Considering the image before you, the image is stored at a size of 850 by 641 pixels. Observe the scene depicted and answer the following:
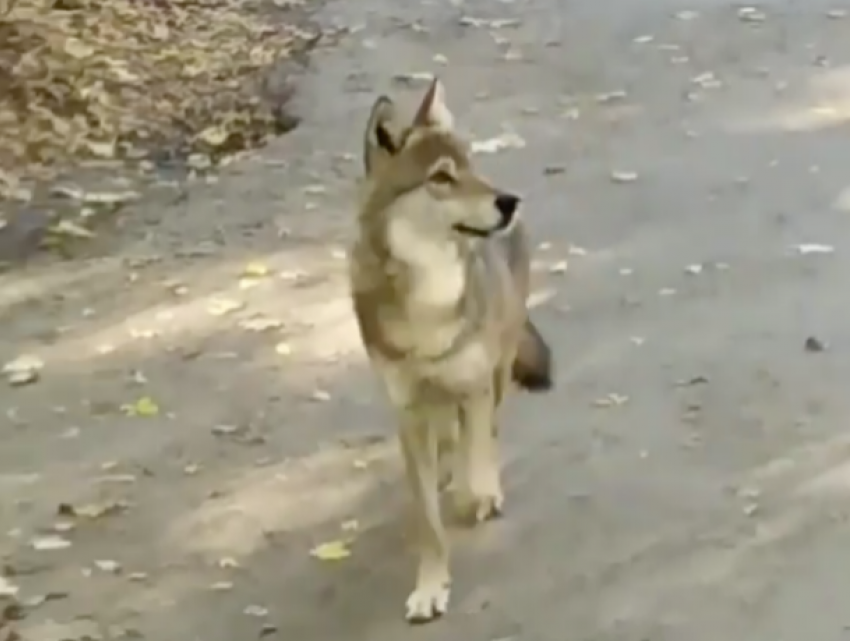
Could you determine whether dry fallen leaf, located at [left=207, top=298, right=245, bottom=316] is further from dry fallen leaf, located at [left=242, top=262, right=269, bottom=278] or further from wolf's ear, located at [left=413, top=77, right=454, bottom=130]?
wolf's ear, located at [left=413, top=77, right=454, bottom=130]

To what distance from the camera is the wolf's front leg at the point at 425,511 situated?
16.8 feet

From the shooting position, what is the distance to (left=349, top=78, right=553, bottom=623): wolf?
15.7 ft

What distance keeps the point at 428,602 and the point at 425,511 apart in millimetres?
252

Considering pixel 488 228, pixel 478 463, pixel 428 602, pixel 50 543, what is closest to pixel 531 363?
pixel 478 463

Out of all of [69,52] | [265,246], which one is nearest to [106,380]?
[265,246]

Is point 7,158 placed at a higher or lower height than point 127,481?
lower

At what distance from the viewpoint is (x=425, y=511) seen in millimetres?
5137

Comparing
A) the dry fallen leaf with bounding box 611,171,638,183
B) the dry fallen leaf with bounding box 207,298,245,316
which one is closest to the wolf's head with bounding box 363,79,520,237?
the dry fallen leaf with bounding box 207,298,245,316

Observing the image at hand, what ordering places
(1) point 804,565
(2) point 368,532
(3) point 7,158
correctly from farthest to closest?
(3) point 7,158 → (2) point 368,532 → (1) point 804,565

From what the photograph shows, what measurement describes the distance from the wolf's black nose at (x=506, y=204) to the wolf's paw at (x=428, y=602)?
3.65 feet

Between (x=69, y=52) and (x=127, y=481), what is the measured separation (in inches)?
225

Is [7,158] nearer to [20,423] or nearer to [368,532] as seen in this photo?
[20,423]

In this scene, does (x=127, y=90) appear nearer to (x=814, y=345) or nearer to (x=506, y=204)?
(x=814, y=345)

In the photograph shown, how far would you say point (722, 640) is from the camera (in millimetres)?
4777
